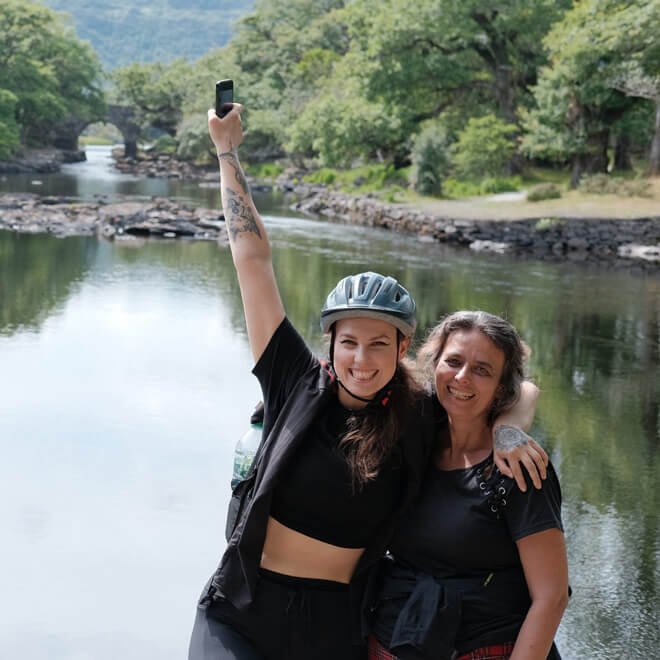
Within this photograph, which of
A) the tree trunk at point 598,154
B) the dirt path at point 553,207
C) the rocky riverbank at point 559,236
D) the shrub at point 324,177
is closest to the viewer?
the rocky riverbank at point 559,236

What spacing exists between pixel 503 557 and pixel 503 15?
2860 cm

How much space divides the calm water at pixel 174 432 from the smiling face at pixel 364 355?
1.14 metres

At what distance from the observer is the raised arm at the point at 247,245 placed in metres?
2.70

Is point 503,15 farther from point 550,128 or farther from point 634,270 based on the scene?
point 634,270

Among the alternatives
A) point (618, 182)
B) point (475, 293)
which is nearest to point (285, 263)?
point (475, 293)

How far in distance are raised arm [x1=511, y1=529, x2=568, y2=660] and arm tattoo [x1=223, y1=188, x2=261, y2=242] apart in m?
1.13

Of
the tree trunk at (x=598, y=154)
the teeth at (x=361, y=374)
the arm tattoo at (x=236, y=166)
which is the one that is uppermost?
the tree trunk at (x=598, y=154)

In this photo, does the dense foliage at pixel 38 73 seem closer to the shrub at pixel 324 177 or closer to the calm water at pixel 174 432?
the shrub at pixel 324 177

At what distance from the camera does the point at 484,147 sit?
1125 inches

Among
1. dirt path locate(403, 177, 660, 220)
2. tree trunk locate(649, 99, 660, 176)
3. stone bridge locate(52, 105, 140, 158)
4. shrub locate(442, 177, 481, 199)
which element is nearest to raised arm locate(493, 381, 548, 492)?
dirt path locate(403, 177, 660, 220)

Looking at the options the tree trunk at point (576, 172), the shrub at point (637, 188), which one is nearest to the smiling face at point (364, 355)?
the shrub at point (637, 188)

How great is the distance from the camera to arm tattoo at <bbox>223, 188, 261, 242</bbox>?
2.90 metres

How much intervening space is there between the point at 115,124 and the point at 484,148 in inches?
1651

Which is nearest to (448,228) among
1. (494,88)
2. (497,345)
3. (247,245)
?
(494,88)
